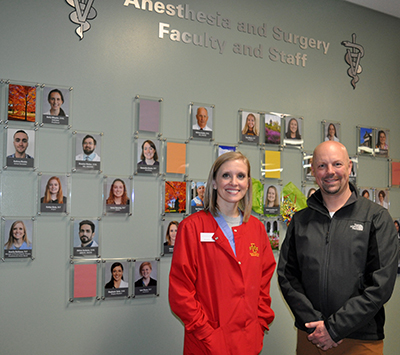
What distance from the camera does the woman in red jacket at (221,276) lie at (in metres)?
1.99

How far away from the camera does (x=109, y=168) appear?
261 cm

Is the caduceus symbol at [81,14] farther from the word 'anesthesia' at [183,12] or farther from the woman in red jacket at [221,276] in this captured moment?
the woman in red jacket at [221,276]


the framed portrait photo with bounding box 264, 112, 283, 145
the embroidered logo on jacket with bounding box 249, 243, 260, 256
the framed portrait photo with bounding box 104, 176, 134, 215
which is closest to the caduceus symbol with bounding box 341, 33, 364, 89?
the framed portrait photo with bounding box 264, 112, 283, 145

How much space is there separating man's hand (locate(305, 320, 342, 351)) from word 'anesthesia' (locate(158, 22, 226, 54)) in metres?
1.96

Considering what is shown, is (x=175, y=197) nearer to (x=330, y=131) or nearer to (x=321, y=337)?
(x=321, y=337)

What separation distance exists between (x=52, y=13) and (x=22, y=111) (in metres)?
0.65

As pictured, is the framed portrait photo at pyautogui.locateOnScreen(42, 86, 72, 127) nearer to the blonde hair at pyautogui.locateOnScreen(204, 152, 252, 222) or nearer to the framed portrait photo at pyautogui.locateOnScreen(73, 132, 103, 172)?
the framed portrait photo at pyautogui.locateOnScreen(73, 132, 103, 172)

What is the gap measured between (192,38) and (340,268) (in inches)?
72.5

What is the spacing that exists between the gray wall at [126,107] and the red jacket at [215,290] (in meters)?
0.68

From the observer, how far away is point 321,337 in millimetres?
2000

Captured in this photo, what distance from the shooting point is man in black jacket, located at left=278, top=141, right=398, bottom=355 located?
1957 millimetres

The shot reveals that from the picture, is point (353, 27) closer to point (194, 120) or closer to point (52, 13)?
point (194, 120)

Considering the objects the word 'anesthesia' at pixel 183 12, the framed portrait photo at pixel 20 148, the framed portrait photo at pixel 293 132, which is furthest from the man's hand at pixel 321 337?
the word 'anesthesia' at pixel 183 12

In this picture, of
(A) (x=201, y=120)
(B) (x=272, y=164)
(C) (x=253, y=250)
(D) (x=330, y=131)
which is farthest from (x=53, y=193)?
(D) (x=330, y=131)
